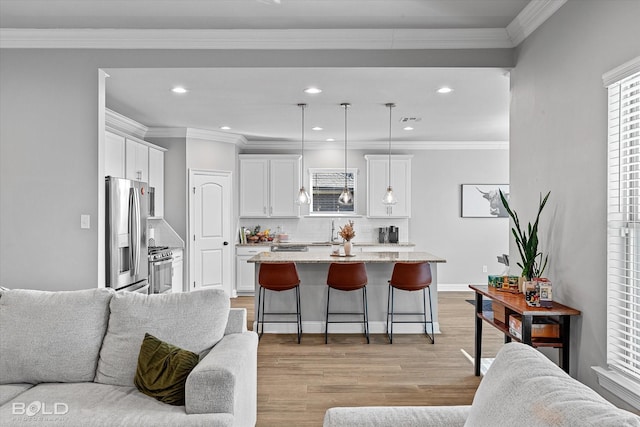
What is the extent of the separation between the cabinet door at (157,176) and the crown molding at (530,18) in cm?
466

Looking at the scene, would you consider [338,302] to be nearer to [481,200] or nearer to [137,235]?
[137,235]

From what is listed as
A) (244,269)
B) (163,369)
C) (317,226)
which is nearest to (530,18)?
(163,369)

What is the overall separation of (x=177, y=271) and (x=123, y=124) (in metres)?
2.10

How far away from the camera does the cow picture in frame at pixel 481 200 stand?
26.0ft

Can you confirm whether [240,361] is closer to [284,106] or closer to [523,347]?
[523,347]

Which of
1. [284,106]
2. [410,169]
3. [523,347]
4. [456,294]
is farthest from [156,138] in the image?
[523,347]

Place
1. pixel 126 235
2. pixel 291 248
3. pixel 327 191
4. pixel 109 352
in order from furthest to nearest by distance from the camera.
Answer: pixel 327 191 → pixel 291 248 → pixel 126 235 → pixel 109 352

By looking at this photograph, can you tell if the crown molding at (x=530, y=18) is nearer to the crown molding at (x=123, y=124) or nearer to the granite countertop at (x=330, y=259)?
the granite countertop at (x=330, y=259)

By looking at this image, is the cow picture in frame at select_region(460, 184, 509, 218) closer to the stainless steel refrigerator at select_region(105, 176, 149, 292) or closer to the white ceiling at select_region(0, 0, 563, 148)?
the white ceiling at select_region(0, 0, 563, 148)

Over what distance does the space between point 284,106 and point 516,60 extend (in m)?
2.50

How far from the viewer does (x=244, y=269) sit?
7516mm

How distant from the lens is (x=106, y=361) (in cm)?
239

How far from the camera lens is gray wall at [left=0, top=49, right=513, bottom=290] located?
3670 mm

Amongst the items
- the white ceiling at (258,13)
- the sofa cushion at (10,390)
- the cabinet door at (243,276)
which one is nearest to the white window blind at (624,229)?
the white ceiling at (258,13)
